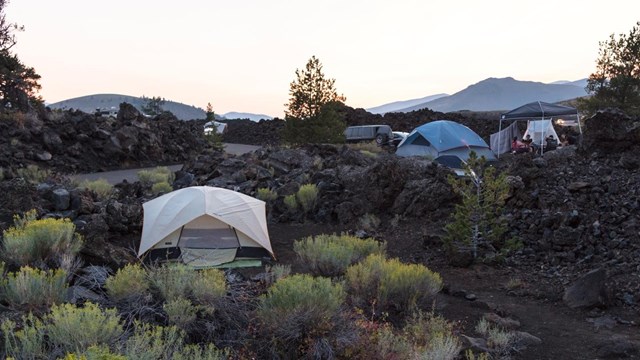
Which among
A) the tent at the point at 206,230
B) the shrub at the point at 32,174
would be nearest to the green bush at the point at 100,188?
the shrub at the point at 32,174

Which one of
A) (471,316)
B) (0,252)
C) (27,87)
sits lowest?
(471,316)

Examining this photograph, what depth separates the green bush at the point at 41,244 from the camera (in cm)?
604

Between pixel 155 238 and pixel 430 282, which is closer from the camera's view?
pixel 430 282

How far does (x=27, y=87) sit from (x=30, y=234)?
25337mm

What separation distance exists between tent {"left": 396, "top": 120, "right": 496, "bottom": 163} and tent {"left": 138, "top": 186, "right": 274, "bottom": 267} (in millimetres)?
13307

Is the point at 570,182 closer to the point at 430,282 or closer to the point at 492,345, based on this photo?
the point at 430,282

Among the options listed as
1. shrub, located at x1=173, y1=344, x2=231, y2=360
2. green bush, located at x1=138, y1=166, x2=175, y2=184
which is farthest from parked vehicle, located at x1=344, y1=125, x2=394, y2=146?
shrub, located at x1=173, y1=344, x2=231, y2=360

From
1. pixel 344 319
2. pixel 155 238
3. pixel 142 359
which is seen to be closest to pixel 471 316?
pixel 344 319

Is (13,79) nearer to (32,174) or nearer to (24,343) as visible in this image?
(32,174)

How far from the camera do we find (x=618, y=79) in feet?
96.0

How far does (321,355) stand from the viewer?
4457mm

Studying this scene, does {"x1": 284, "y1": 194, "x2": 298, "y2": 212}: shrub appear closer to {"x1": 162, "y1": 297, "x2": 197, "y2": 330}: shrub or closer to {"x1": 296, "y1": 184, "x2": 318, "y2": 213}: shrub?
{"x1": 296, "y1": 184, "x2": 318, "y2": 213}: shrub

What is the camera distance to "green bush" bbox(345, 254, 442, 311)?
6.44 meters

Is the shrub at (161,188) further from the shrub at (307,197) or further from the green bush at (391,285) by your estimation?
the green bush at (391,285)
